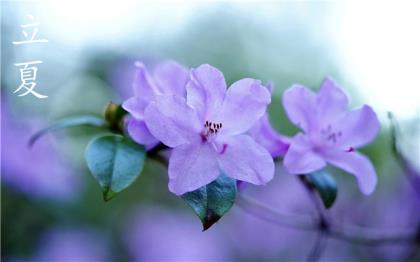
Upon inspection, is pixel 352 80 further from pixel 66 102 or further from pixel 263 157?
pixel 263 157

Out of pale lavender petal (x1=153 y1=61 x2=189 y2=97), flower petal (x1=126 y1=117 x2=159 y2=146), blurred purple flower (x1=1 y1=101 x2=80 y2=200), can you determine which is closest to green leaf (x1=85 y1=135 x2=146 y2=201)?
flower petal (x1=126 y1=117 x2=159 y2=146)

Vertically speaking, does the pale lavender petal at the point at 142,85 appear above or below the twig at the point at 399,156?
above

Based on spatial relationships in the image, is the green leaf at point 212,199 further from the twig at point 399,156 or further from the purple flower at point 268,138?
the twig at point 399,156

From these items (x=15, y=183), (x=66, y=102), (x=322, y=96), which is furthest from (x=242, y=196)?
(x=66, y=102)

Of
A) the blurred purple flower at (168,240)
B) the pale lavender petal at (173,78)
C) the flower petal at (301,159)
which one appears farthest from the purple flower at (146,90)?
the blurred purple flower at (168,240)

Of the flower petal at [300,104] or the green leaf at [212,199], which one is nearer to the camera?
the green leaf at [212,199]

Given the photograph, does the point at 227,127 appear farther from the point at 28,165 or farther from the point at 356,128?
the point at 28,165

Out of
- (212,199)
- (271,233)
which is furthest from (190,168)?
(271,233)

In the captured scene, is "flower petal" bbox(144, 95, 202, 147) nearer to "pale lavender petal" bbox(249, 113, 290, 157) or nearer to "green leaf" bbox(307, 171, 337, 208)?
"pale lavender petal" bbox(249, 113, 290, 157)
